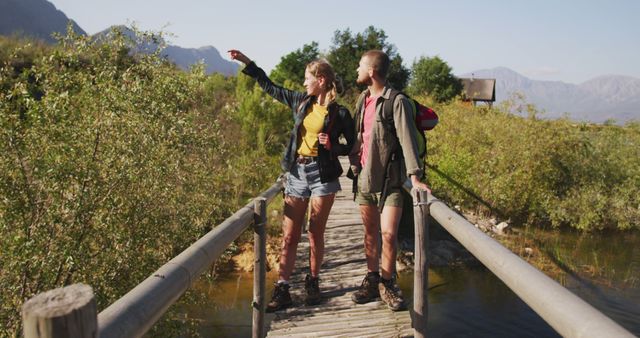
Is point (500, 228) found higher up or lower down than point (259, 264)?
lower down

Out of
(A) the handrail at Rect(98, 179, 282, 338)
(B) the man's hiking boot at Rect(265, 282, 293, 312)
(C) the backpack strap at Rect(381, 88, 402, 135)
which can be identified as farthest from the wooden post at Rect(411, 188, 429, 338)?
(A) the handrail at Rect(98, 179, 282, 338)

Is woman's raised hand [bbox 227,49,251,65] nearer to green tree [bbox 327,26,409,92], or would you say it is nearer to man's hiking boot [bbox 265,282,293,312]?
man's hiking boot [bbox 265,282,293,312]

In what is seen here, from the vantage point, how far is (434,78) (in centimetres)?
4784

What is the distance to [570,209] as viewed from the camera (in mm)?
12734

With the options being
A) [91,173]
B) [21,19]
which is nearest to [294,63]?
[91,173]

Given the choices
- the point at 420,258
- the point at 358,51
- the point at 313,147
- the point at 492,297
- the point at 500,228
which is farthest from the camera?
the point at 358,51

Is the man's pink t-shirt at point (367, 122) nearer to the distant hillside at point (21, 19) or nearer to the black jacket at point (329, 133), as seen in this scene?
the black jacket at point (329, 133)

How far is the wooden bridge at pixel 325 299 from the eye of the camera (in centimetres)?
104

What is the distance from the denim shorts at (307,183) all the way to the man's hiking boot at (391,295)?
0.82 m

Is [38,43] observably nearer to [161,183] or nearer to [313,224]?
[161,183]

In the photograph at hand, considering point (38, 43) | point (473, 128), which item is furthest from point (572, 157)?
point (38, 43)

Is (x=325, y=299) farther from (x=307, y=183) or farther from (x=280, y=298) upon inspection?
(x=307, y=183)

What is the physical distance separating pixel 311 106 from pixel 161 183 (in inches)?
89.3

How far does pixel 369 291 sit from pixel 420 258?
730mm
